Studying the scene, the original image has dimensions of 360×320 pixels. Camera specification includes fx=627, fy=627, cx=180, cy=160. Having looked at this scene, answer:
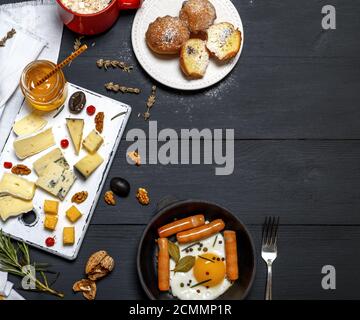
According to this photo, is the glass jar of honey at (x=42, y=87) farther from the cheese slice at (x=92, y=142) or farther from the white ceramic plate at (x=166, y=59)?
the white ceramic plate at (x=166, y=59)

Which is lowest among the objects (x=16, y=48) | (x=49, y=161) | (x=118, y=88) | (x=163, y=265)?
(x=163, y=265)

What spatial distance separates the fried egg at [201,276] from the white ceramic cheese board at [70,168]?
285 millimetres

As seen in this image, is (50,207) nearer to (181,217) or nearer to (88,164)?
(88,164)

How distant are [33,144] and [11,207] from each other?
18 cm

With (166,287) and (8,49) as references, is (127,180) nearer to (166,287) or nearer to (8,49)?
(166,287)

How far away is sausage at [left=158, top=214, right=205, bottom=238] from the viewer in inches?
67.3

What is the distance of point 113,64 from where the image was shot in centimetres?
178

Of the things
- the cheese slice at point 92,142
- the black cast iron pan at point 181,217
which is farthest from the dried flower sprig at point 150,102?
the black cast iron pan at point 181,217

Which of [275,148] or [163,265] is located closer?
[163,265]

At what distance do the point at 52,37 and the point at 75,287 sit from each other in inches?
27.8

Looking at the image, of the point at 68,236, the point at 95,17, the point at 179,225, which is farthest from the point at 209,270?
the point at 95,17

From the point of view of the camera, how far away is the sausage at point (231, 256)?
169 cm

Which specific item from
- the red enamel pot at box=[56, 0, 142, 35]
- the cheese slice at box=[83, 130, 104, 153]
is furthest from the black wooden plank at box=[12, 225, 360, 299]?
the red enamel pot at box=[56, 0, 142, 35]
